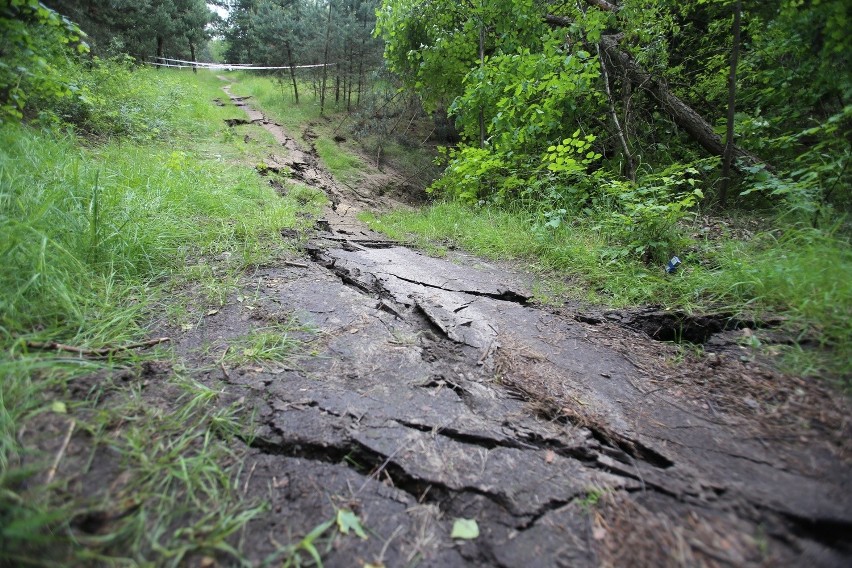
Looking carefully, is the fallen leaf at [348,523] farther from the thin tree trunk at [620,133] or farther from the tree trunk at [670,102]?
the tree trunk at [670,102]

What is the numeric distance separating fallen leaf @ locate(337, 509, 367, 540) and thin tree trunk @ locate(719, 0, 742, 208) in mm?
4226

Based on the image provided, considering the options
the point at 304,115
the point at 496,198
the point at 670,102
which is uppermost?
the point at 304,115

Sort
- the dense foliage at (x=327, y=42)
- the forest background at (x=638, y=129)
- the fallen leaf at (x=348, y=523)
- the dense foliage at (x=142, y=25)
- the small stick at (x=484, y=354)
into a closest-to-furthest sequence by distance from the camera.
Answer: the fallen leaf at (x=348, y=523), the small stick at (x=484, y=354), the forest background at (x=638, y=129), the dense foliage at (x=142, y=25), the dense foliage at (x=327, y=42)

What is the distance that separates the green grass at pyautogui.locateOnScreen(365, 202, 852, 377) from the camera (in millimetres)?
1602

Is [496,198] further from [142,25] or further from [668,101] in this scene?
[142,25]

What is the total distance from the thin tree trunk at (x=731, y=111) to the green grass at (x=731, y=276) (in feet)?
3.89

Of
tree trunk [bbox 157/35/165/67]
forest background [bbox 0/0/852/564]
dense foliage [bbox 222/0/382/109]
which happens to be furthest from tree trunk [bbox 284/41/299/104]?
tree trunk [bbox 157/35/165/67]

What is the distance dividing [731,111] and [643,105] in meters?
1.94

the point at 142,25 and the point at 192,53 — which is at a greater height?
the point at 192,53

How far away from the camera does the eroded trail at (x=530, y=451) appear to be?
1.01m

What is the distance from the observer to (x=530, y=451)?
1.36m

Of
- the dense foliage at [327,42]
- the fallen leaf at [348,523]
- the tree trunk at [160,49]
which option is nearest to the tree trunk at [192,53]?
the tree trunk at [160,49]

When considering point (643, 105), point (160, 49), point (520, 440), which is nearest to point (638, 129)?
point (643, 105)

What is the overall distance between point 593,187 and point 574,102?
1403 millimetres
